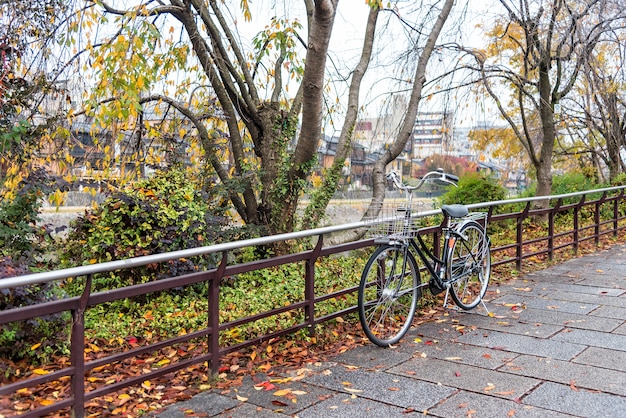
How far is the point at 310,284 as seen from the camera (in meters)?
4.71

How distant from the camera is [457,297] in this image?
222 inches

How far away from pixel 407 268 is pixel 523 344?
1.07m

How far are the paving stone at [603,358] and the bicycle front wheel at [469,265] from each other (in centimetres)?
127

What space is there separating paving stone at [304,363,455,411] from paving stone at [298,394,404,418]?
7cm

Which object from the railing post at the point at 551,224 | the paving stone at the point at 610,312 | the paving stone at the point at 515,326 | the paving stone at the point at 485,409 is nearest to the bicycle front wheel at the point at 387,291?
the paving stone at the point at 515,326

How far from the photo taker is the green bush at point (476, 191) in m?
12.9

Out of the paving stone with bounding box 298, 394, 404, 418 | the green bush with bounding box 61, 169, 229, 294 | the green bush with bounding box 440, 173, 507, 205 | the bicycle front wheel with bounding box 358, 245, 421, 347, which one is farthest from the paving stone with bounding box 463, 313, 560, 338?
the green bush with bounding box 440, 173, 507, 205

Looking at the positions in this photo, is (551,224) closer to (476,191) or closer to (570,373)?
(570,373)

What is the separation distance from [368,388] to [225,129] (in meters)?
6.05

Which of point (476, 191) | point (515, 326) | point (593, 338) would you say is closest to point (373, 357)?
point (515, 326)

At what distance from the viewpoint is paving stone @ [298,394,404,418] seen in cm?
344

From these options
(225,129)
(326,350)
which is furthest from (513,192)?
(326,350)

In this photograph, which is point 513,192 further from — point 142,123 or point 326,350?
point 326,350

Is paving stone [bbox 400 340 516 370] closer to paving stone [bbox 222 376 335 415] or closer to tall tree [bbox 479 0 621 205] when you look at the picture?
paving stone [bbox 222 376 335 415]
